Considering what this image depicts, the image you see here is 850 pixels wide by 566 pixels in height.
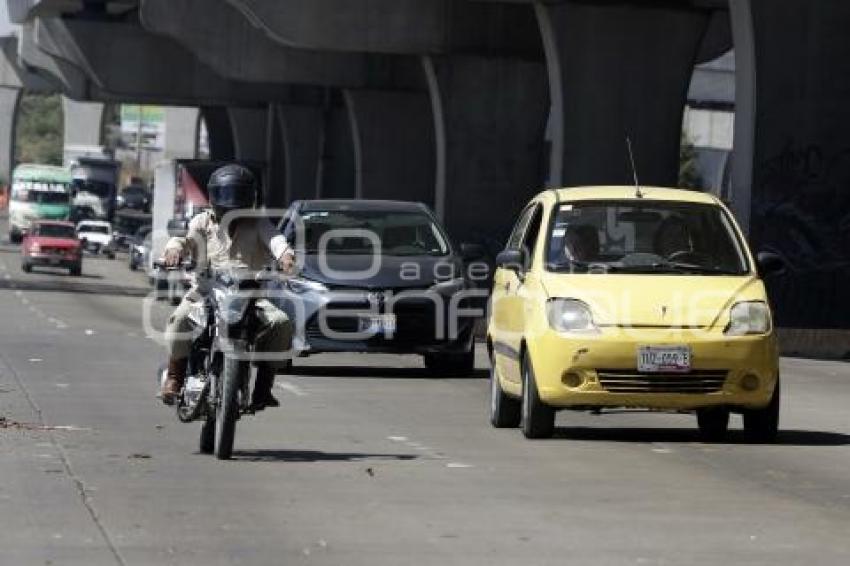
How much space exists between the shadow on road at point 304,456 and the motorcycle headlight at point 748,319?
7.51ft

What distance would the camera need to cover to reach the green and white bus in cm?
10469

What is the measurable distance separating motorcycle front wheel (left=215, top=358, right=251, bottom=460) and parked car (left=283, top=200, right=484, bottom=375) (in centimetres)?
886

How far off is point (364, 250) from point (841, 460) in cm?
945

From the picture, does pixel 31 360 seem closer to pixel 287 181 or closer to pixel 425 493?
pixel 425 493

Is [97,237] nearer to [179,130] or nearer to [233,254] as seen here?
[179,130]

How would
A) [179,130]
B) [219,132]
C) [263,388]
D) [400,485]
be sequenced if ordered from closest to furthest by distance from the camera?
[400,485] < [263,388] < [219,132] < [179,130]

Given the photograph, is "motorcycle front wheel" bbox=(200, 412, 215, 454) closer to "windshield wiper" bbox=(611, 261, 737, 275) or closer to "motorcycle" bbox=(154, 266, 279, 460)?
"motorcycle" bbox=(154, 266, 279, 460)

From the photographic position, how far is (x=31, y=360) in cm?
2619

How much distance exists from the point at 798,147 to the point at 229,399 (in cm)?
2249

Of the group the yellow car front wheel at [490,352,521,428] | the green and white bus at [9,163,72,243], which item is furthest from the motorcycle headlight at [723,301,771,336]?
the green and white bus at [9,163,72,243]

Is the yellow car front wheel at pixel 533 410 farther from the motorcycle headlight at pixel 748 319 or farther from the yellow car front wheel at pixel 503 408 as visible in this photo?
the motorcycle headlight at pixel 748 319

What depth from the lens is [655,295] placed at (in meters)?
16.2

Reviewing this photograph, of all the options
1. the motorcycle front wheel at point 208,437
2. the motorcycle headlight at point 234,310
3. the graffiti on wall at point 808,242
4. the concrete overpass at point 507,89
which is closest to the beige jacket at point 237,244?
the motorcycle headlight at point 234,310

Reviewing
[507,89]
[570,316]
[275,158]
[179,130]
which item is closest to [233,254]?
[570,316]
